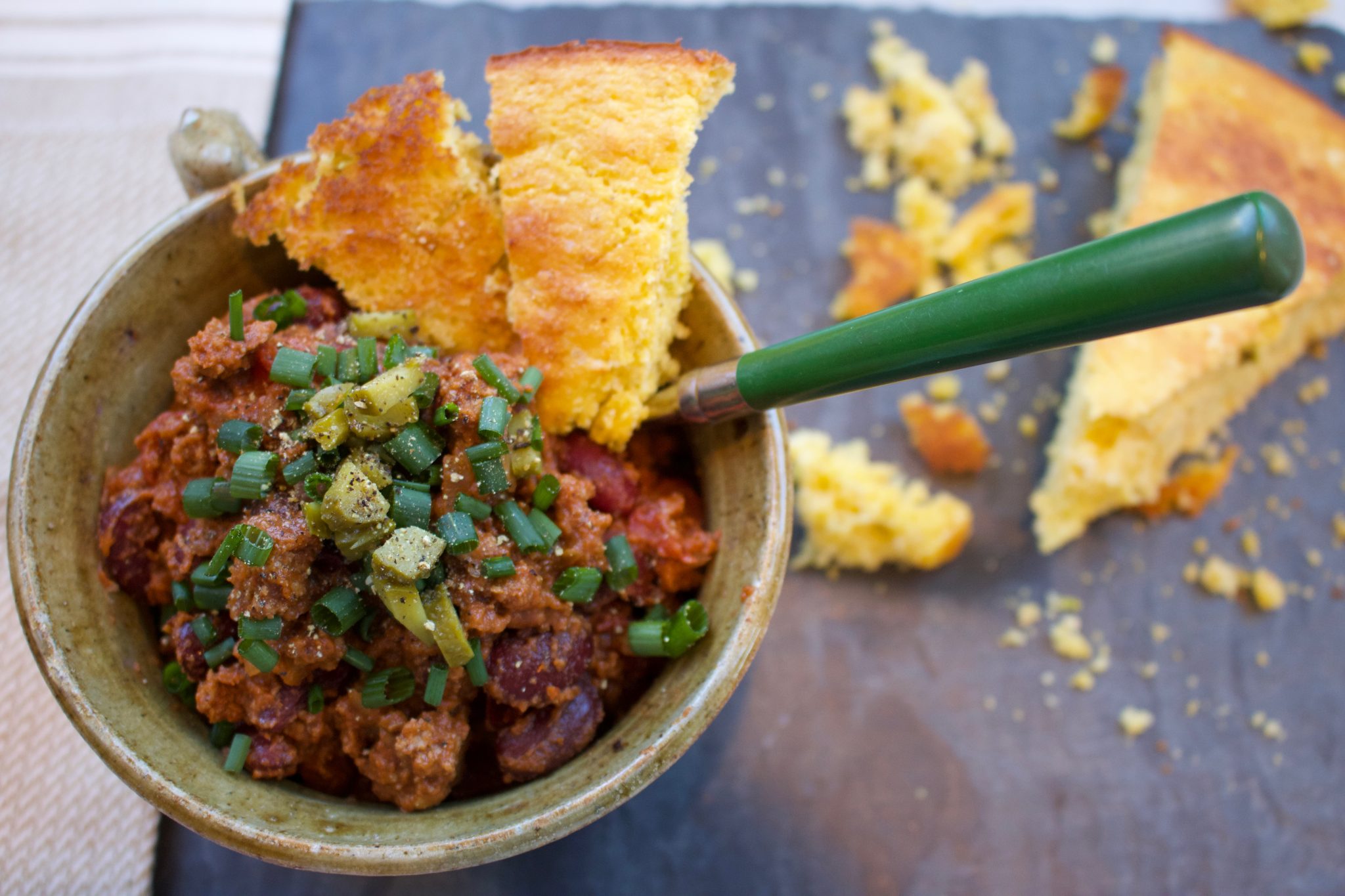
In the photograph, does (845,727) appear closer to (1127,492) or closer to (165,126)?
(1127,492)

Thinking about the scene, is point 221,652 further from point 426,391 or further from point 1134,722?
point 1134,722

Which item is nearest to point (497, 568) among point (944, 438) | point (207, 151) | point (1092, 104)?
point (207, 151)

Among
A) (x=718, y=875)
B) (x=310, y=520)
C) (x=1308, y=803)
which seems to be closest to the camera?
(x=310, y=520)

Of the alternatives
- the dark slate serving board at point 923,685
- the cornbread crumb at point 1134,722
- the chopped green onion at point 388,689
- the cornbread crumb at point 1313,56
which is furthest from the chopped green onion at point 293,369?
the cornbread crumb at point 1313,56

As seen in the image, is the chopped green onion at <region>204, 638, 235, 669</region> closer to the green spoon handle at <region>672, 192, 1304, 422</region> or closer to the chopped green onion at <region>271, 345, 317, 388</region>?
the chopped green onion at <region>271, 345, 317, 388</region>

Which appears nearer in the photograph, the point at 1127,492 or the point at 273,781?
the point at 273,781

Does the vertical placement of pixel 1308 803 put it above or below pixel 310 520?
below

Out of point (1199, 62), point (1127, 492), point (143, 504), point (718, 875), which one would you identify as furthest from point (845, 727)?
point (1199, 62)
